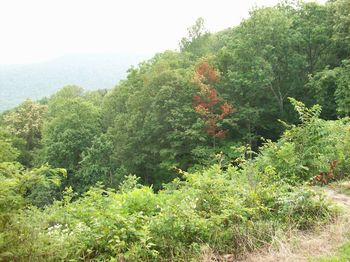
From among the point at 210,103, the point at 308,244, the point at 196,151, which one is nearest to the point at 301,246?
the point at 308,244

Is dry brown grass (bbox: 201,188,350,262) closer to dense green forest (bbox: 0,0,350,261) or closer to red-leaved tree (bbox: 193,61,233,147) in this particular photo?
dense green forest (bbox: 0,0,350,261)

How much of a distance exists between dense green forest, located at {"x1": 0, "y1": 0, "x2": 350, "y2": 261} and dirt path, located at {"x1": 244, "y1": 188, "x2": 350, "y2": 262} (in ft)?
0.80

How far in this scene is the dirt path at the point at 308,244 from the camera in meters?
5.08

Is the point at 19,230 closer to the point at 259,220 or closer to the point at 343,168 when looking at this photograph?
the point at 259,220

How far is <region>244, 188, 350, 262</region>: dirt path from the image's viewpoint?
16.7 ft

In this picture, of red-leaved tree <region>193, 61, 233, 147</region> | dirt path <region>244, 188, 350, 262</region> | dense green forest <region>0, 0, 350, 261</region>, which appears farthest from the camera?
red-leaved tree <region>193, 61, 233, 147</region>

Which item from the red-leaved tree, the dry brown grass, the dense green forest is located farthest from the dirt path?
the red-leaved tree

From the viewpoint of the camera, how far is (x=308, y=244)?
17.6 feet

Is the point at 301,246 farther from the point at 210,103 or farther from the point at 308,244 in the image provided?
the point at 210,103

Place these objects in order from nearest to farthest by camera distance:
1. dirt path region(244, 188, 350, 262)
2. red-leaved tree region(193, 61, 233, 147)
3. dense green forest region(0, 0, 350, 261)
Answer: dirt path region(244, 188, 350, 262)
dense green forest region(0, 0, 350, 261)
red-leaved tree region(193, 61, 233, 147)

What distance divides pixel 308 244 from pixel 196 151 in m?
19.2

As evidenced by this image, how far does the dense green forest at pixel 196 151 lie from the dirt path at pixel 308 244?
9.7 inches

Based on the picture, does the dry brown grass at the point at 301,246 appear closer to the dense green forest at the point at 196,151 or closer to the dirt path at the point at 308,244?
the dirt path at the point at 308,244

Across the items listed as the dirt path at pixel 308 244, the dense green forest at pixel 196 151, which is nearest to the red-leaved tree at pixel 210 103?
the dense green forest at pixel 196 151
